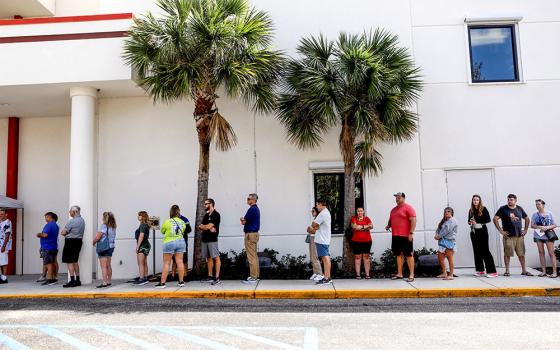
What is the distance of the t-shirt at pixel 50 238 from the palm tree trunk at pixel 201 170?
3450 millimetres

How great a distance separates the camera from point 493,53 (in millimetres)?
13016

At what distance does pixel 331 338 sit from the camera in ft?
20.1

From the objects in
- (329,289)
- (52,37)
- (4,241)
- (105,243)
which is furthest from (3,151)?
(329,289)

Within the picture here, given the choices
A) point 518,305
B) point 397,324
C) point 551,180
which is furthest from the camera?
point 551,180

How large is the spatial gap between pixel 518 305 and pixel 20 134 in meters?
13.9

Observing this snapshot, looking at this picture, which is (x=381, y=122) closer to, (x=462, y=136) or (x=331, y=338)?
(x=462, y=136)

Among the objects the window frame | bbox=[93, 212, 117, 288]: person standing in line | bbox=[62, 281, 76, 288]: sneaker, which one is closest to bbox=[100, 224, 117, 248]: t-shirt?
bbox=[93, 212, 117, 288]: person standing in line

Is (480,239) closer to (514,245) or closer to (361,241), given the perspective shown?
(514,245)

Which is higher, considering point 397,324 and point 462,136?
point 462,136

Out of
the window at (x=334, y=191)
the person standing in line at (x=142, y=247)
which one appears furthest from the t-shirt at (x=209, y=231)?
the window at (x=334, y=191)

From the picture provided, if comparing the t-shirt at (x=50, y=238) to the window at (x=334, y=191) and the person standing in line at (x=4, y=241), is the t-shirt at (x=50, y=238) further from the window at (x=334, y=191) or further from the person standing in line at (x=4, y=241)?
the window at (x=334, y=191)

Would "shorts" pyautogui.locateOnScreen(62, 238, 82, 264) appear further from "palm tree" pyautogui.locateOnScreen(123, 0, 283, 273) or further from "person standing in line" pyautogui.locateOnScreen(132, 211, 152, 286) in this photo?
"palm tree" pyautogui.locateOnScreen(123, 0, 283, 273)

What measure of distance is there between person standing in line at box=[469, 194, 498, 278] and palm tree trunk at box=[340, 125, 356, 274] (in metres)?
2.79

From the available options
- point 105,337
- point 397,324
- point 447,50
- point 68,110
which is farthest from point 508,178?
point 68,110
